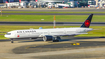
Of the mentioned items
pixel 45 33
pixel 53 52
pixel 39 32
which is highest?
pixel 39 32

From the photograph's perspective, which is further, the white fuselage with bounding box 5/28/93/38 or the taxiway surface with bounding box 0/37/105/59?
the white fuselage with bounding box 5/28/93/38

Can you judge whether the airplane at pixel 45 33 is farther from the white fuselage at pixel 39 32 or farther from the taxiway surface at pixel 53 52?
the taxiway surface at pixel 53 52

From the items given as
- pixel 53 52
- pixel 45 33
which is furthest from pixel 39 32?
pixel 53 52

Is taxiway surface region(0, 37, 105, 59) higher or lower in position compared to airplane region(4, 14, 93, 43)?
lower

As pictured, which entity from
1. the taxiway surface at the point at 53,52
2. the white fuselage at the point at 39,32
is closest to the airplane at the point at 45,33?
the white fuselage at the point at 39,32

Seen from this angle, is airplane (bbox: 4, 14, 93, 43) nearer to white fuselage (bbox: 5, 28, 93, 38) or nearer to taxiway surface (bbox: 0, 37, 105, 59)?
white fuselage (bbox: 5, 28, 93, 38)

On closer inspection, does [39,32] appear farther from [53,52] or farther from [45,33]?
[53,52]

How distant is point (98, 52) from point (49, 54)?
11.0m

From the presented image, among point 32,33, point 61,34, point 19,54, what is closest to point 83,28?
point 61,34

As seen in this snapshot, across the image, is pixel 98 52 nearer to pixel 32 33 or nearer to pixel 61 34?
pixel 61 34

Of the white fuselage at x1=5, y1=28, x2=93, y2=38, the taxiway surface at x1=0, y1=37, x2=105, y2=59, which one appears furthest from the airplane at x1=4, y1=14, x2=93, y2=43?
the taxiway surface at x1=0, y1=37, x2=105, y2=59

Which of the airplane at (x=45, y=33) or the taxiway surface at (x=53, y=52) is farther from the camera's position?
the airplane at (x=45, y=33)

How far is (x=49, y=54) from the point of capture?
41.9m

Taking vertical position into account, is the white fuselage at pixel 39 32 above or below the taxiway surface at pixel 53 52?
above
